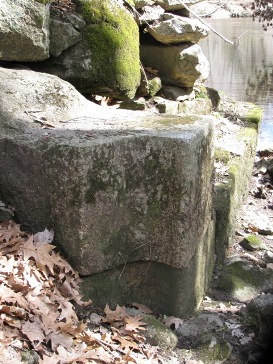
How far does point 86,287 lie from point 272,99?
11366 millimetres

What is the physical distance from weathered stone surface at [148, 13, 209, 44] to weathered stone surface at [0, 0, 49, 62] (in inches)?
76.4

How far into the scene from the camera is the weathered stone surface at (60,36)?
15.3 feet

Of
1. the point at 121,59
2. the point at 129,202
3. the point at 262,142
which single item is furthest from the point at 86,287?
the point at 262,142

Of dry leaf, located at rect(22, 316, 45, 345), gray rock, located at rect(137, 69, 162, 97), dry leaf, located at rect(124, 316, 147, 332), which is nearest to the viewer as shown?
dry leaf, located at rect(22, 316, 45, 345)

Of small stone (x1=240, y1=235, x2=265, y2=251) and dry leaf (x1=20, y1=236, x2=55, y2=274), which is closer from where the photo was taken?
dry leaf (x1=20, y1=236, x2=55, y2=274)

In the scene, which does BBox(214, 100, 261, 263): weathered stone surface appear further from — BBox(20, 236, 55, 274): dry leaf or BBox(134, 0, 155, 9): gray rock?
BBox(20, 236, 55, 274): dry leaf

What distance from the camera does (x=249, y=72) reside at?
55.6 feet

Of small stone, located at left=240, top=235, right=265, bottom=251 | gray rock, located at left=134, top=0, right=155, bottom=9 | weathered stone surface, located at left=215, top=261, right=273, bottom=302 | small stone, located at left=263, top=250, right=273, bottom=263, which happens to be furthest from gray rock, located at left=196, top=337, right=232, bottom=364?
gray rock, located at left=134, top=0, right=155, bottom=9

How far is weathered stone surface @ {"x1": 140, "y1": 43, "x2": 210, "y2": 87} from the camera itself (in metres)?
6.37

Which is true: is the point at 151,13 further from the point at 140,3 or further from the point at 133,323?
the point at 133,323

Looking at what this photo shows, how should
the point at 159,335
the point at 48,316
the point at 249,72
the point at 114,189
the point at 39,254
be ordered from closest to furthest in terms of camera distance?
1. the point at 48,316
2. the point at 39,254
3. the point at 114,189
4. the point at 159,335
5. the point at 249,72

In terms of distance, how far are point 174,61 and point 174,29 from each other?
0.43 metres

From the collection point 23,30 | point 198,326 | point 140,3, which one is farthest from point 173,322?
point 140,3

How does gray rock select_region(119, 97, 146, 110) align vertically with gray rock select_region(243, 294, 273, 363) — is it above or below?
above
